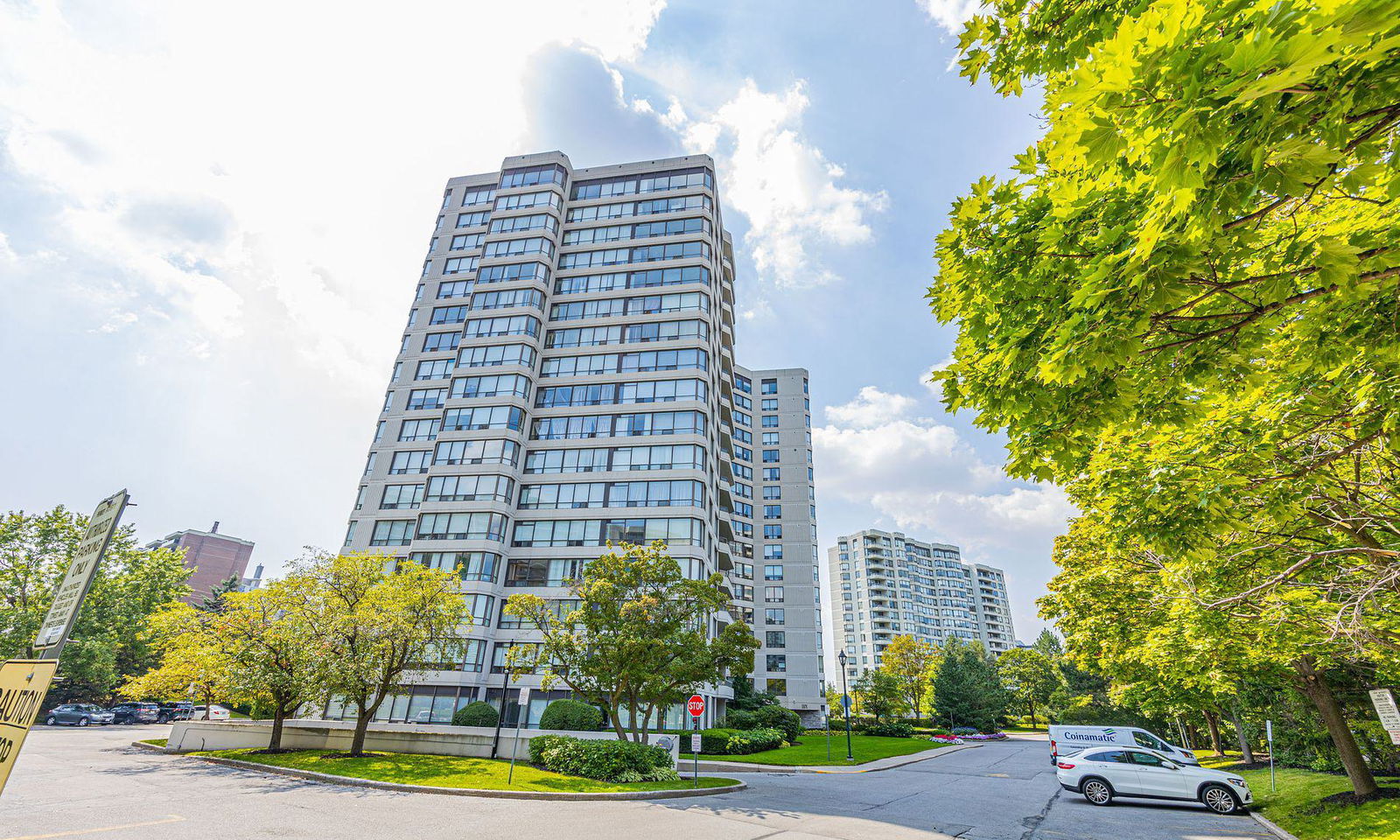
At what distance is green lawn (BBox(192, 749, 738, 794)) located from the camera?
1719cm

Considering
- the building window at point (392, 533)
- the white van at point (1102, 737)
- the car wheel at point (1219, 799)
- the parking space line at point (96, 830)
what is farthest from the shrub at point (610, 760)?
the building window at point (392, 533)

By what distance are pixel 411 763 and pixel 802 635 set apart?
45.0 metres

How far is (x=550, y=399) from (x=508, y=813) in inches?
1240

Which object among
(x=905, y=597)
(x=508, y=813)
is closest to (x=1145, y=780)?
(x=508, y=813)

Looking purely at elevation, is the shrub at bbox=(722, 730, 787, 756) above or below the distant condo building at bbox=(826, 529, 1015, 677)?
below

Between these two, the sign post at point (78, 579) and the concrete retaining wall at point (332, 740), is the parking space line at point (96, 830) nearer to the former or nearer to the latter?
the sign post at point (78, 579)

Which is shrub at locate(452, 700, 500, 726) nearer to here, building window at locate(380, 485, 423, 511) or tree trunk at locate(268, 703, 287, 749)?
tree trunk at locate(268, 703, 287, 749)

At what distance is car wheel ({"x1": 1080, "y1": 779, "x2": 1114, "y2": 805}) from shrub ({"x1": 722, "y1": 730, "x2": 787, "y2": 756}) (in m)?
18.2

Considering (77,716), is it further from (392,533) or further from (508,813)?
(508,813)

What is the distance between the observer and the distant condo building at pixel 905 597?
122375 mm

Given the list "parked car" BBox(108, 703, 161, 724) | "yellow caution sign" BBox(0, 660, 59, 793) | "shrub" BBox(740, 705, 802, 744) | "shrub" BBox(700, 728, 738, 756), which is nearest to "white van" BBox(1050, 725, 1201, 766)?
"shrub" BBox(700, 728, 738, 756)

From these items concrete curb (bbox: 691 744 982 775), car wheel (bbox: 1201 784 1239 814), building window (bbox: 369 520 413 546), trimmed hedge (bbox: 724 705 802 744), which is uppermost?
building window (bbox: 369 520 413 546)

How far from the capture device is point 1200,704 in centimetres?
2716

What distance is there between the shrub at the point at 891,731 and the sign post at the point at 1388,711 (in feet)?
153
